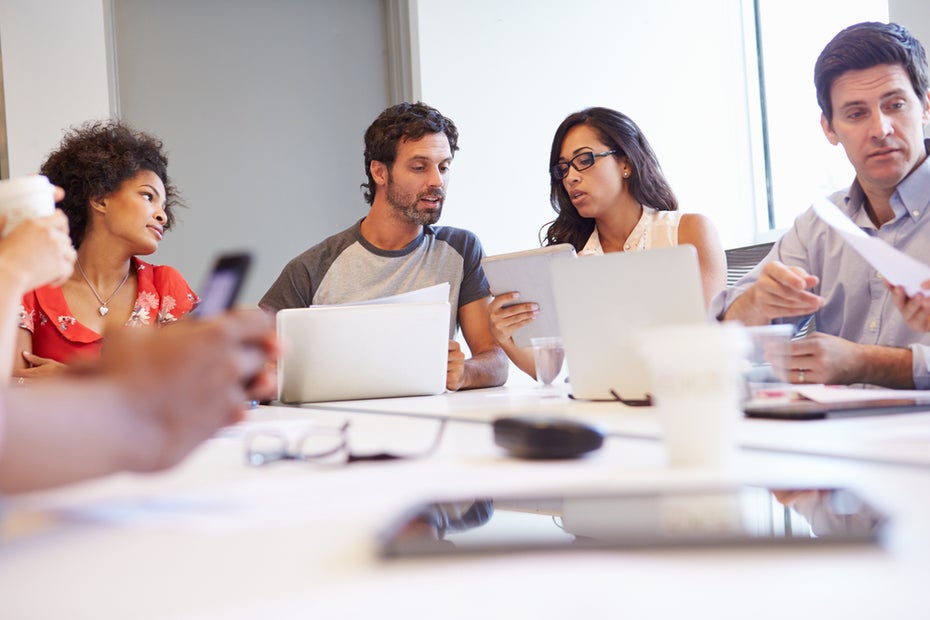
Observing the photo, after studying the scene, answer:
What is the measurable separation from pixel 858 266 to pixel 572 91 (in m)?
2.63

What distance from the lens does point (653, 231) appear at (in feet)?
8.96

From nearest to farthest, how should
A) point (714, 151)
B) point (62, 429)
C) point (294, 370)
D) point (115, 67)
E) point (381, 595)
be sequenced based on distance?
point (381, 595) → point (62, 429) → point (294, 370) → point (115, 67) → point (714, 151)

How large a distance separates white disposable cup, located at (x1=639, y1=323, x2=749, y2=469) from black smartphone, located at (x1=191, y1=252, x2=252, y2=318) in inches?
18.9

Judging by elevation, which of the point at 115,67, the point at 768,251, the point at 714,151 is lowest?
the point at 768,251

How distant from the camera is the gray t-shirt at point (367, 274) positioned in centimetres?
282

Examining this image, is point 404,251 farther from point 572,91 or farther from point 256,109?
point 572,91

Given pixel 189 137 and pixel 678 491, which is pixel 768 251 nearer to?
pixel 678 491

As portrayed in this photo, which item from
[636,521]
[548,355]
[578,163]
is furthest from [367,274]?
[636,521]

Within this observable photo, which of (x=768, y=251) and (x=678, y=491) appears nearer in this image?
(x=678, y=491)

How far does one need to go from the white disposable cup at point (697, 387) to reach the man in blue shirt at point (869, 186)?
3.79 feet

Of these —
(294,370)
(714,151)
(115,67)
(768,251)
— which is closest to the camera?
(294,370)

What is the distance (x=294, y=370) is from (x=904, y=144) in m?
1.49

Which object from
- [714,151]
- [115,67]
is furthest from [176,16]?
[714,151]

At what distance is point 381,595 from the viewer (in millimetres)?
384
